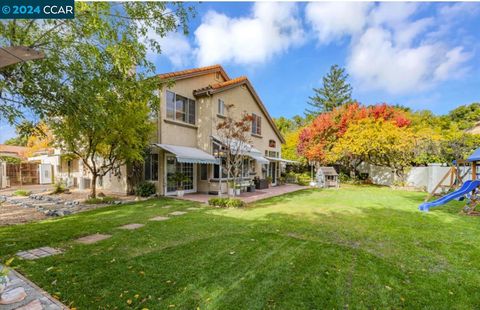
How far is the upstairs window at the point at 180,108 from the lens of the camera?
18266 millimetres

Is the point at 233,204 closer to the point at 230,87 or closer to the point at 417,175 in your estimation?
the point at 230,87

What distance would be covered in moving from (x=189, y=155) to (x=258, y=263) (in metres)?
12.1

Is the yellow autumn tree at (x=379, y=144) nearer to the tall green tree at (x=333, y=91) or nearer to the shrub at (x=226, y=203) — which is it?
the shrub at (x=226, y=203)

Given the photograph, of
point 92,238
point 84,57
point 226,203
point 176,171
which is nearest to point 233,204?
point 226,203

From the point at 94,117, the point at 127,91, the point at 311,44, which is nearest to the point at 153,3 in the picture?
the point at 127,91

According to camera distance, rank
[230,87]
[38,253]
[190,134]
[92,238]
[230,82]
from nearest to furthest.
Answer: [38,253]
[92,238]
[190,134]
[230,82]
[230,87]

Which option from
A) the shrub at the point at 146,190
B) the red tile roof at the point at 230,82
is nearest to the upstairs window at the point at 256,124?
the red tile roof at the point at 230,82

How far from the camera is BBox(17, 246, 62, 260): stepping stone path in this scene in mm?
6238

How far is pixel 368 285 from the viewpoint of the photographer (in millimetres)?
5051

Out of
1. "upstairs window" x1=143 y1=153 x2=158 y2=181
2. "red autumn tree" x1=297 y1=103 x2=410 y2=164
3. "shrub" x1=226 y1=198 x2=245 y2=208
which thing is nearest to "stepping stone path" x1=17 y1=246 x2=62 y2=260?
"shrub" x1=226 y1=198 x2=245 y2=208

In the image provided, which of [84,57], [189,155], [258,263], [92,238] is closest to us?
[258,263]

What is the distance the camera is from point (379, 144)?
26375 millimetres

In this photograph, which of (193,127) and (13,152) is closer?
(193,127)

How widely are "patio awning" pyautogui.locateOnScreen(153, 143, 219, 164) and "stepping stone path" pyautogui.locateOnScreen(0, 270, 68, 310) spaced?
1134 centimetres
